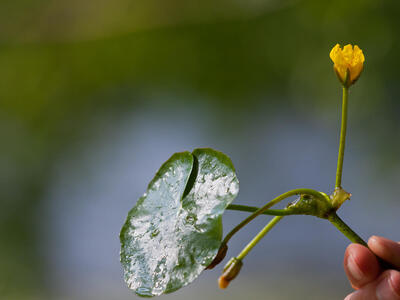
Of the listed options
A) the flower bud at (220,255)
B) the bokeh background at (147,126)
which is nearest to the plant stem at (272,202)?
the flower bud at (220,255)

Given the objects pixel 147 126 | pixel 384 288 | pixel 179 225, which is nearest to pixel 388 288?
pixel 384 288

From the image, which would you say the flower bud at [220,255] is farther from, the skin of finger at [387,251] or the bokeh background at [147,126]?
the bokeh background at [147,126]

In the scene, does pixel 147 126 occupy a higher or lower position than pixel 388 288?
higher

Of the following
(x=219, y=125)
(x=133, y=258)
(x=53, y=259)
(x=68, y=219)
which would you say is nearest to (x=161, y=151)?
(x=219, y=125)

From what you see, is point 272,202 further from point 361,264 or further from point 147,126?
point 147,126

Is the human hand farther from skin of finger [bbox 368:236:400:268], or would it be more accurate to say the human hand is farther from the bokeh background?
the bokeh background

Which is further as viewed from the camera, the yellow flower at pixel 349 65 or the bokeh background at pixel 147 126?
the bokeh background at pixel 147 126
